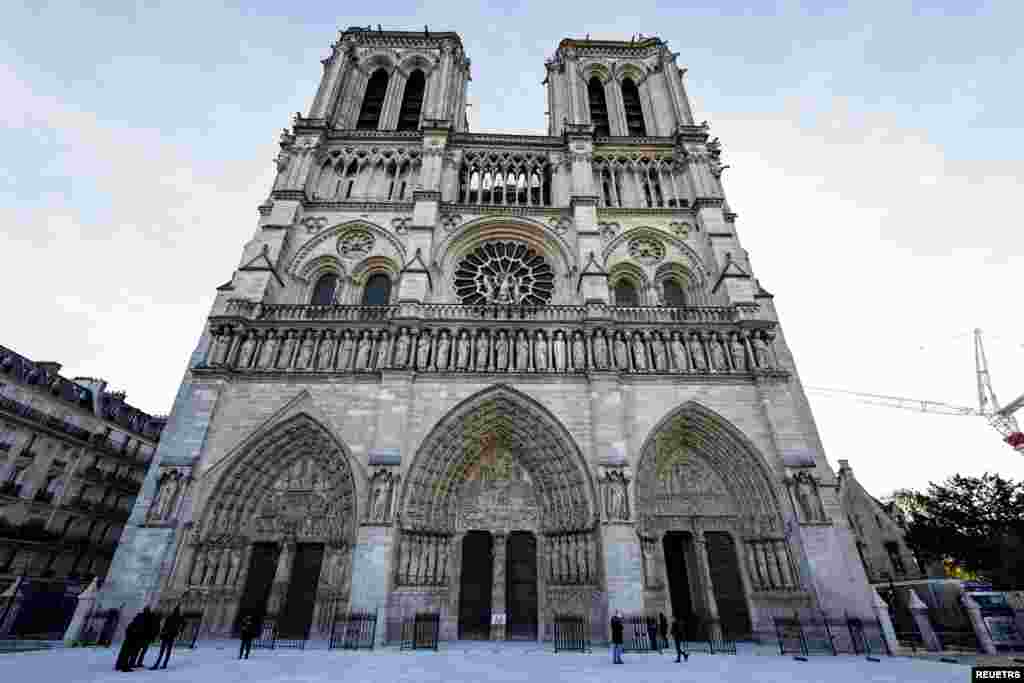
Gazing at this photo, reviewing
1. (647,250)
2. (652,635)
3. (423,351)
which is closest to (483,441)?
(423,351)

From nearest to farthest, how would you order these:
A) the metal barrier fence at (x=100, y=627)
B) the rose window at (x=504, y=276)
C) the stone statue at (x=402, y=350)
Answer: the metal barrier fence at (x=100, y=627)
the stone statue at (x=402, y=350)
the rose window at (x=504, y=276)

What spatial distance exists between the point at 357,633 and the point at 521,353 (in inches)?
321

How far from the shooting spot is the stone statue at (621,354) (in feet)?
45.6

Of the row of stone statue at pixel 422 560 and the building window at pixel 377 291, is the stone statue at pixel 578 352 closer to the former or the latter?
the row of stone statue at pixel 422 560

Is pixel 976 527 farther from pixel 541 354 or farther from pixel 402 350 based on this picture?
pixel 402 350

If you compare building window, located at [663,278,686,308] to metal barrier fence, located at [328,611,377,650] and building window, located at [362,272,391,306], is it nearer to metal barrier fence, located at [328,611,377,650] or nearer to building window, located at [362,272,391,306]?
building window, located at [362,272,391,306]

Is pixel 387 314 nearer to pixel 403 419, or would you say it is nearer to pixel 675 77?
pixel 403 419

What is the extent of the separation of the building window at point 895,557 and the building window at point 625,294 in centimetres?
1537

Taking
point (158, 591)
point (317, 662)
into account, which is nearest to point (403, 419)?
point (317, 662)

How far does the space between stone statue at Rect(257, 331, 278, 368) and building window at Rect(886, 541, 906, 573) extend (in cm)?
2523

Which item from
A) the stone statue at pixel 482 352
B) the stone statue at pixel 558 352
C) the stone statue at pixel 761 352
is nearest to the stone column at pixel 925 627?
the stone statue at pixel 761 352

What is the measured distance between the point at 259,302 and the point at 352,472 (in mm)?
6782

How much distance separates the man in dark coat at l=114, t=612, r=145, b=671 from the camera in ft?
23.1

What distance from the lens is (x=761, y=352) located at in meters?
14.1
